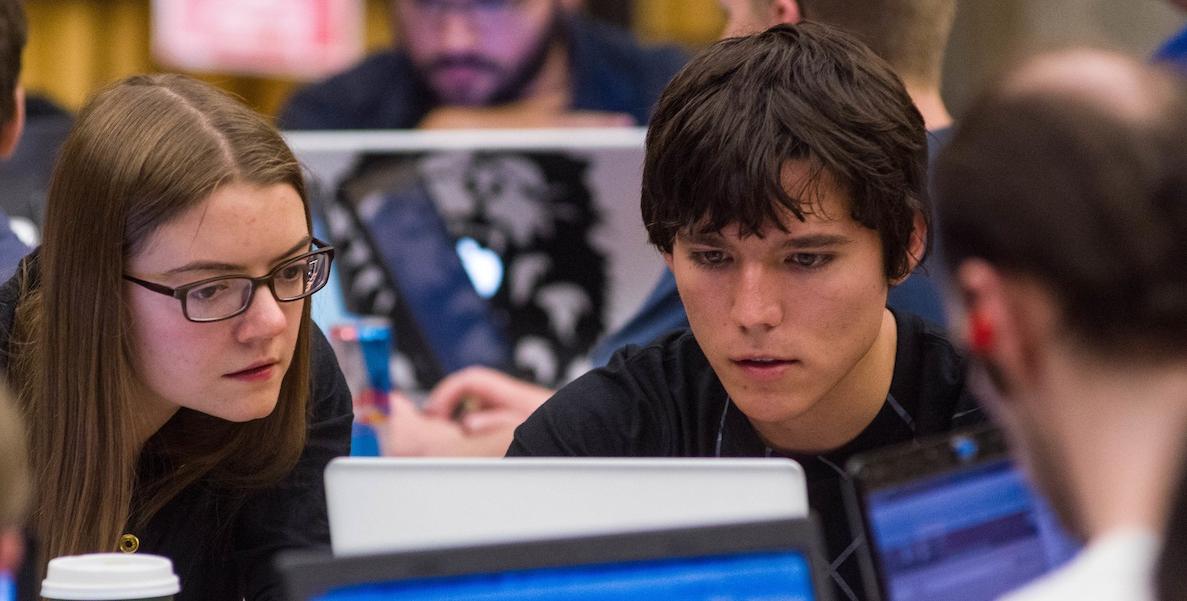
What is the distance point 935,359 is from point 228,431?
0.74 meters

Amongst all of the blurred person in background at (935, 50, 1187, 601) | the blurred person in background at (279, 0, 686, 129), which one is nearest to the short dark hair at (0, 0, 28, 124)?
the blurred person in background at (279, 0, 686, 129)

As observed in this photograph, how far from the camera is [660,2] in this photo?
5195 millimetres

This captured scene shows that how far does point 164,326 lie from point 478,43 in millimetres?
2551

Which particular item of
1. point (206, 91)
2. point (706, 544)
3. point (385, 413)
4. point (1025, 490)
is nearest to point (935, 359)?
point (1025, 490)

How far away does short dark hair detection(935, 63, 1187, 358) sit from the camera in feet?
2.33

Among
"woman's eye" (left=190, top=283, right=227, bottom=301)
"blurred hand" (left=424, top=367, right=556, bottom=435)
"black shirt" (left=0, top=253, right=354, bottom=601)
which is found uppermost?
"woman's eye" (left=190, top=283, right=227, bottom=301)

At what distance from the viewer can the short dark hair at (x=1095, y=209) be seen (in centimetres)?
71

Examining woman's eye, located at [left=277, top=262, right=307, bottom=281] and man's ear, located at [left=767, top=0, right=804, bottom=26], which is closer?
woman's eye, located at [left=277, top=262, right=307, bottom=281]

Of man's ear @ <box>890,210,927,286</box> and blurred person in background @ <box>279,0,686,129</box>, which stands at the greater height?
man's ear @ <box>890,210,927,286</box>

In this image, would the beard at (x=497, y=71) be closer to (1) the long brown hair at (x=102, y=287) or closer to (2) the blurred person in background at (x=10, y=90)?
(2) the blurred person in background at (x=10, y=90)

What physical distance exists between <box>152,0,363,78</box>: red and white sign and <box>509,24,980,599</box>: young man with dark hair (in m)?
3.18

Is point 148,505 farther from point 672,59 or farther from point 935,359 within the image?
point 672,59

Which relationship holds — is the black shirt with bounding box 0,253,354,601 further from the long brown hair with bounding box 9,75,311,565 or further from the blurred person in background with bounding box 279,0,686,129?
the blurred person in background with bounding box 279,0,686,129

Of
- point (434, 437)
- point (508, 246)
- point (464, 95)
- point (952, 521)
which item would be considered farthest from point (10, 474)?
point (464, 95)
